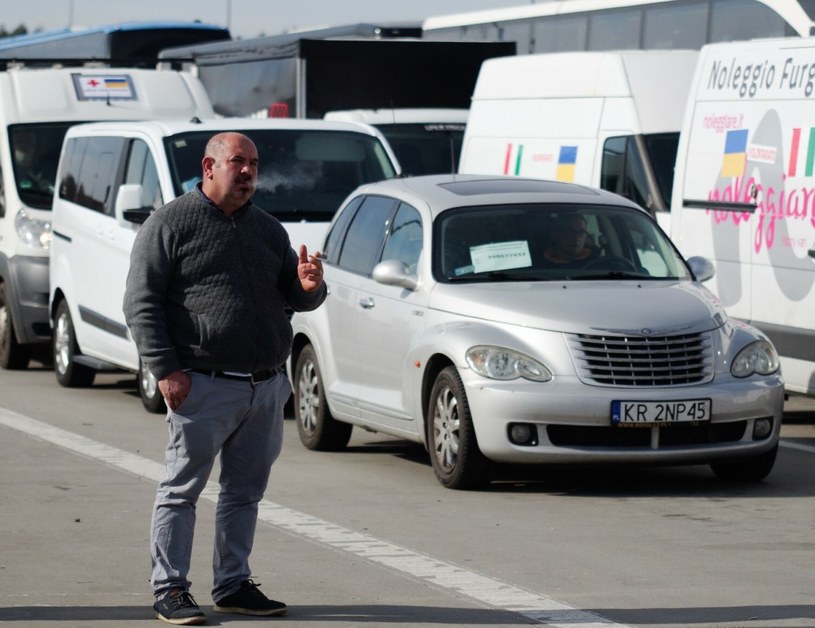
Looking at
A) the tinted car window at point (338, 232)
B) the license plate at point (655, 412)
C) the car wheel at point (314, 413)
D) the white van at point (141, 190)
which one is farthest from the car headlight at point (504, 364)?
the white van at point (141, 190)

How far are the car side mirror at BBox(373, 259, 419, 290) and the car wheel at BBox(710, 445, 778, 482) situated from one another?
6.34ft

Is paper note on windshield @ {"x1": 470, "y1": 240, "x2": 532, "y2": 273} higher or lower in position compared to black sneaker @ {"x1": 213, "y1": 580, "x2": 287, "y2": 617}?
higher

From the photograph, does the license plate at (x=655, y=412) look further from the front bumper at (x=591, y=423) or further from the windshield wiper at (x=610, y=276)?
the windshield wiper at (x=610, y=276)

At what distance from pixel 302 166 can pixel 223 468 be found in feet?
25.1

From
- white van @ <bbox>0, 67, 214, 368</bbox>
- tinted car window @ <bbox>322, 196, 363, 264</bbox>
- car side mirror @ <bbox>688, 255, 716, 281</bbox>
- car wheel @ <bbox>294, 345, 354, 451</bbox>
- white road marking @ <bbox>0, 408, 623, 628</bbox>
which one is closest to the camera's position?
white road marking @ <bbox>0, 408, 623, 628</bbox>

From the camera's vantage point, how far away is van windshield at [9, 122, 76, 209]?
1738 cm

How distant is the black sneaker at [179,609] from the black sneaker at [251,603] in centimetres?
19

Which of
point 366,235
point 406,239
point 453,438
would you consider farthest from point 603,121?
point 453,438

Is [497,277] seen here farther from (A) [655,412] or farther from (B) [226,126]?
(B) [226,126]

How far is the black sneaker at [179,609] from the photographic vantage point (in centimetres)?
675

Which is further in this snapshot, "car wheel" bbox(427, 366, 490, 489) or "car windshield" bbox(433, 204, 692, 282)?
"car windshield" bbox(433, 204, 692, 282)

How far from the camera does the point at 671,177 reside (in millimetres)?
15891

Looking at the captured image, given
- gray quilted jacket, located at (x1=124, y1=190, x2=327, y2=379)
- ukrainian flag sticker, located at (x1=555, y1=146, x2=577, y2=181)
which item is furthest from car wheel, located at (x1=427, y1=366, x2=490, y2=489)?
ukrainian flag sticker, located at (x1=555, y1=146, x2=577, y2=181)

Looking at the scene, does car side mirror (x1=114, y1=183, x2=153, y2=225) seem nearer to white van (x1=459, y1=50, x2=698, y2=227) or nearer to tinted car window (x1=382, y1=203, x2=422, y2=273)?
tinted car window (x1=382, y1=203, x2=422, y2=273)
